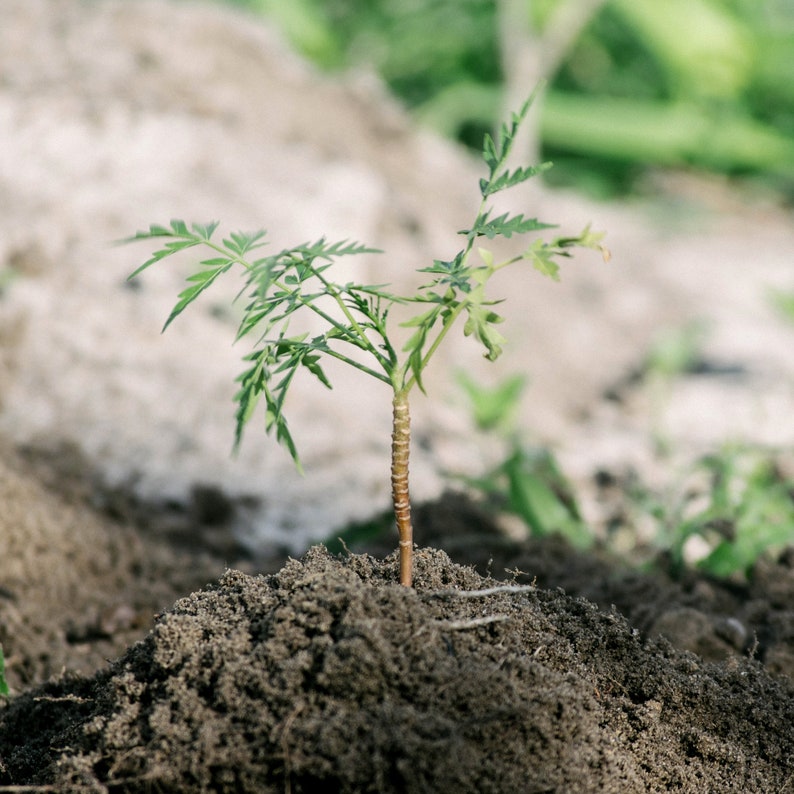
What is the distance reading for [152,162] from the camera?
4840mm

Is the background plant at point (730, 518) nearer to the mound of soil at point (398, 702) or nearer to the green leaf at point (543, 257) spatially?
the mound of soil at point (398, 702)

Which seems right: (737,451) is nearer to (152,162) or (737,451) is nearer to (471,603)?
(471,603)

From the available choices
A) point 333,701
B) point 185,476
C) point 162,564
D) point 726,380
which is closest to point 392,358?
point 333,701

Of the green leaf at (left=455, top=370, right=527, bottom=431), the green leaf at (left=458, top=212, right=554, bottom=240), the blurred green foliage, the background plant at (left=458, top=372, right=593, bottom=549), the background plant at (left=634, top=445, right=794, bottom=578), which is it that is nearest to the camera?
the green leaf at (left=458, top=212, right=554, bottom=240)

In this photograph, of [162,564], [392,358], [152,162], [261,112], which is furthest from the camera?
[261,112]

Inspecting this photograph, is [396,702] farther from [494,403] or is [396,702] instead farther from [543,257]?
[494,403]

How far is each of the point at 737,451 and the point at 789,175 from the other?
6.42m

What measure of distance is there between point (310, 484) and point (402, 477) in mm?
1949

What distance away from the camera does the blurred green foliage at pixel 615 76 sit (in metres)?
8.59

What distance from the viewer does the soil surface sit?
1.47 meters

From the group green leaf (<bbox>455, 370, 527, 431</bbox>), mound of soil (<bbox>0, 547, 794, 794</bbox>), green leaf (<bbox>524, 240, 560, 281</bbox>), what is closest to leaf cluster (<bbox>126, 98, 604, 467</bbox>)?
green leaf (<bbox>524, 240, 560, 281</bbox>)

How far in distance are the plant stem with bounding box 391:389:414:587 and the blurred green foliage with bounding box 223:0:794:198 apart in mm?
7061

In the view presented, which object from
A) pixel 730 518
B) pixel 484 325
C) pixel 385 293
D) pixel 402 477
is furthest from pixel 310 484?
pixel 484 325

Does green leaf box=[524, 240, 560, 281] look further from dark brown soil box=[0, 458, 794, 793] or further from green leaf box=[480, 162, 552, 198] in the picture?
dark brown soil box=[0, 458, 794, 793]
